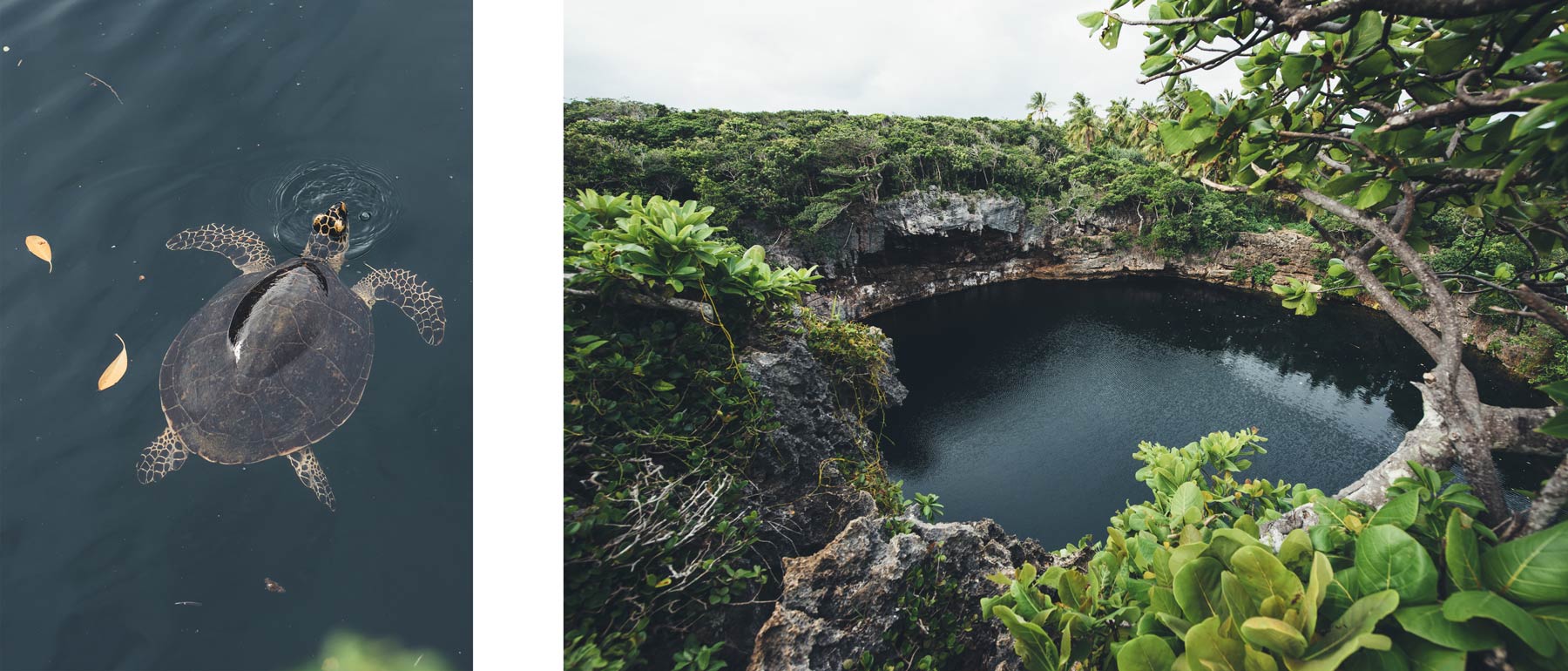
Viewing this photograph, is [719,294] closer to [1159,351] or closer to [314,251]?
[314,251]

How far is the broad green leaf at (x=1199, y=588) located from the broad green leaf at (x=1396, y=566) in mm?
148

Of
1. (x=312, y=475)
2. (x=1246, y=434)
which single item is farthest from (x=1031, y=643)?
(x=1246, y=434)

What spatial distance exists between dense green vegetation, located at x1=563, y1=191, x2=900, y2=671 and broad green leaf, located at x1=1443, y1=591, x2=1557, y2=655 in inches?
42.6

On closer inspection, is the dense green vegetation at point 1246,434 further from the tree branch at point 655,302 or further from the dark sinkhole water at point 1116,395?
the dark sinkhole water at point 1116,395

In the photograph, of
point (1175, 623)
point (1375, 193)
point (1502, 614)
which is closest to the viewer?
point (1502, 614)

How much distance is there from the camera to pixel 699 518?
1281 mm

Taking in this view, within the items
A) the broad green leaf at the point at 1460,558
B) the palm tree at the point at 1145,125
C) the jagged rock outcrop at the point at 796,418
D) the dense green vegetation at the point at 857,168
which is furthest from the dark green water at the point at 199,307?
the palm tree at the point at 1145,125

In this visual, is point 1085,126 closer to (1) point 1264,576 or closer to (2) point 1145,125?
(2) point 1145,125

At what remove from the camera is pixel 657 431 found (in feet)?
4.44

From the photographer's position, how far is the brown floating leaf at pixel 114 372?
46.7 inches

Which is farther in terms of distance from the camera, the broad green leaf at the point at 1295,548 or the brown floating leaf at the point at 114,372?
the brown floating leaf at the point at 114,372

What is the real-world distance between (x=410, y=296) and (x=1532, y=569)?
1.97 meters

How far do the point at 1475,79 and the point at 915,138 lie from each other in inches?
651

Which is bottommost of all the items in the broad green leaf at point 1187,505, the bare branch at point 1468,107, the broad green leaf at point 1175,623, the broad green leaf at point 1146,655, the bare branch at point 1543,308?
the broad green leaf at point 1187,505
